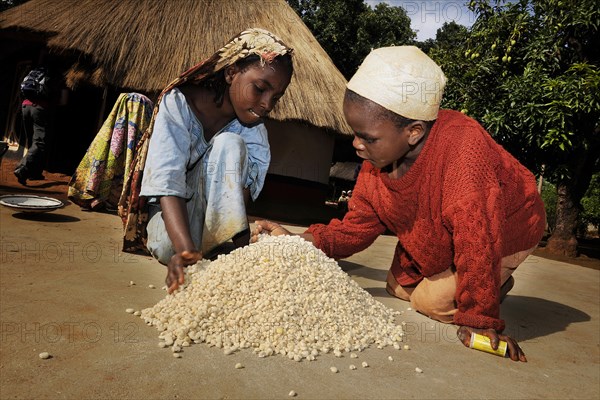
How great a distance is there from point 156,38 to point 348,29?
8793mm

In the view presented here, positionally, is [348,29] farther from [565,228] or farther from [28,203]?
[28,203]

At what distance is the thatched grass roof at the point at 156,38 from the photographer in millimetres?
6012

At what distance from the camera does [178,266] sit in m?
1.73

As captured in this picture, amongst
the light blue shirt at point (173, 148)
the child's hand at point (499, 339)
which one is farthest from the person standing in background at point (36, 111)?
the child's hand at point (499, 339)

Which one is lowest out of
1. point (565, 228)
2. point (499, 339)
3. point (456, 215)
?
point (499, 339)

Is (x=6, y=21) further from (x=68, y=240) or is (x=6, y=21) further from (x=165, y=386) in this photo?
(x=165, y=386)

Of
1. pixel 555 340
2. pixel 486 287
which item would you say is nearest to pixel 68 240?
pixel 486 287

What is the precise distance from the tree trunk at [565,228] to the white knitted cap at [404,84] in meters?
5.64

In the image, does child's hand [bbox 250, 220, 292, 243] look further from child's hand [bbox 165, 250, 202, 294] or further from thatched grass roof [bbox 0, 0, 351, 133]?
thatched grass roof [bbox 0, 0, 351, 133]

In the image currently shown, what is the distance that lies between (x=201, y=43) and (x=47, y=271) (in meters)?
5.11

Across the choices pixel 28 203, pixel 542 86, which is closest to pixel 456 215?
pixel 28 203

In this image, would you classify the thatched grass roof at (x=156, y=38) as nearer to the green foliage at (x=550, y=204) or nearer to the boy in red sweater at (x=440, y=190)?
the boy in red sweater at (x=440, y=190)

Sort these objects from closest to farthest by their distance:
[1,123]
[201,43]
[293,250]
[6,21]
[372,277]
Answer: [293,250], [372,277], [201,43], [6,21], [1,123]

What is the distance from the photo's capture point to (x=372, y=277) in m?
2.91
